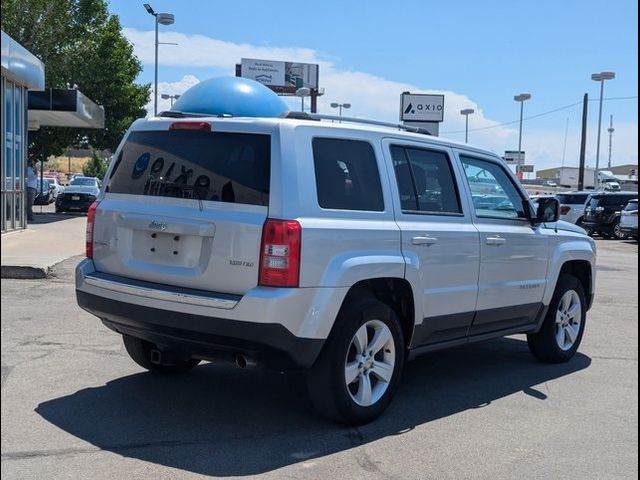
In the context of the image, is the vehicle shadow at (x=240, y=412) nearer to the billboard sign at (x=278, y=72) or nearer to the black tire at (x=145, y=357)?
the black tire at (x=145, y=357)

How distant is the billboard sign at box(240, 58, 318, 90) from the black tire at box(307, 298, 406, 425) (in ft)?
183

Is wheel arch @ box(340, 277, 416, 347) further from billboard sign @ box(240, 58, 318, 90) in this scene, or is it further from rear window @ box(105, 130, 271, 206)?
billboard sign @ box(240, 58, 318, 90)

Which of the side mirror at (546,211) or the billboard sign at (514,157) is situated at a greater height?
the billboard sign at (514,157)

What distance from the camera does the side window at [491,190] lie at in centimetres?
591

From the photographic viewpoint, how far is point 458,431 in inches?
191

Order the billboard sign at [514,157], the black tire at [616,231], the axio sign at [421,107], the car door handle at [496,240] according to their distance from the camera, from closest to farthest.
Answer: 1. the car door handle at [496,240]
2. the axio sign at [421,107]
3. the black tire at [616,231]
4. the billboard sign at [514,157]

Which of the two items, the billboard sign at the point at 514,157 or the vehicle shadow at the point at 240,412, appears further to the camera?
the billboard sign at the point at 514,157

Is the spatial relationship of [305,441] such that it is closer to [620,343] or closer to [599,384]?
[599,384]

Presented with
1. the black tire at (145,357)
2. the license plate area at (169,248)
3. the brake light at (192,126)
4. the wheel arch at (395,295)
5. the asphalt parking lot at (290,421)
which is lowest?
the asphalt parking lot at (290,421)

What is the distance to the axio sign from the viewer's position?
787 inches

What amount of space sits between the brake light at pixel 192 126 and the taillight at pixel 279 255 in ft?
2.92

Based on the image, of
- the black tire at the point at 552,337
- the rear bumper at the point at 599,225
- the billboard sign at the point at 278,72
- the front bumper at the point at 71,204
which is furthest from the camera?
the billboard sign at the point at 278,72

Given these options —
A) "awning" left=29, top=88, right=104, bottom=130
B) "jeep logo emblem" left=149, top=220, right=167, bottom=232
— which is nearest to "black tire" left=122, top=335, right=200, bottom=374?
"jeep logo emblem" left=149, top=220, right=167, bottom=232

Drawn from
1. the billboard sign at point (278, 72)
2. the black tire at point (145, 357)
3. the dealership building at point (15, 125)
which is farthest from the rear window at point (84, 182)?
the billboard sign at point (278, 72)
